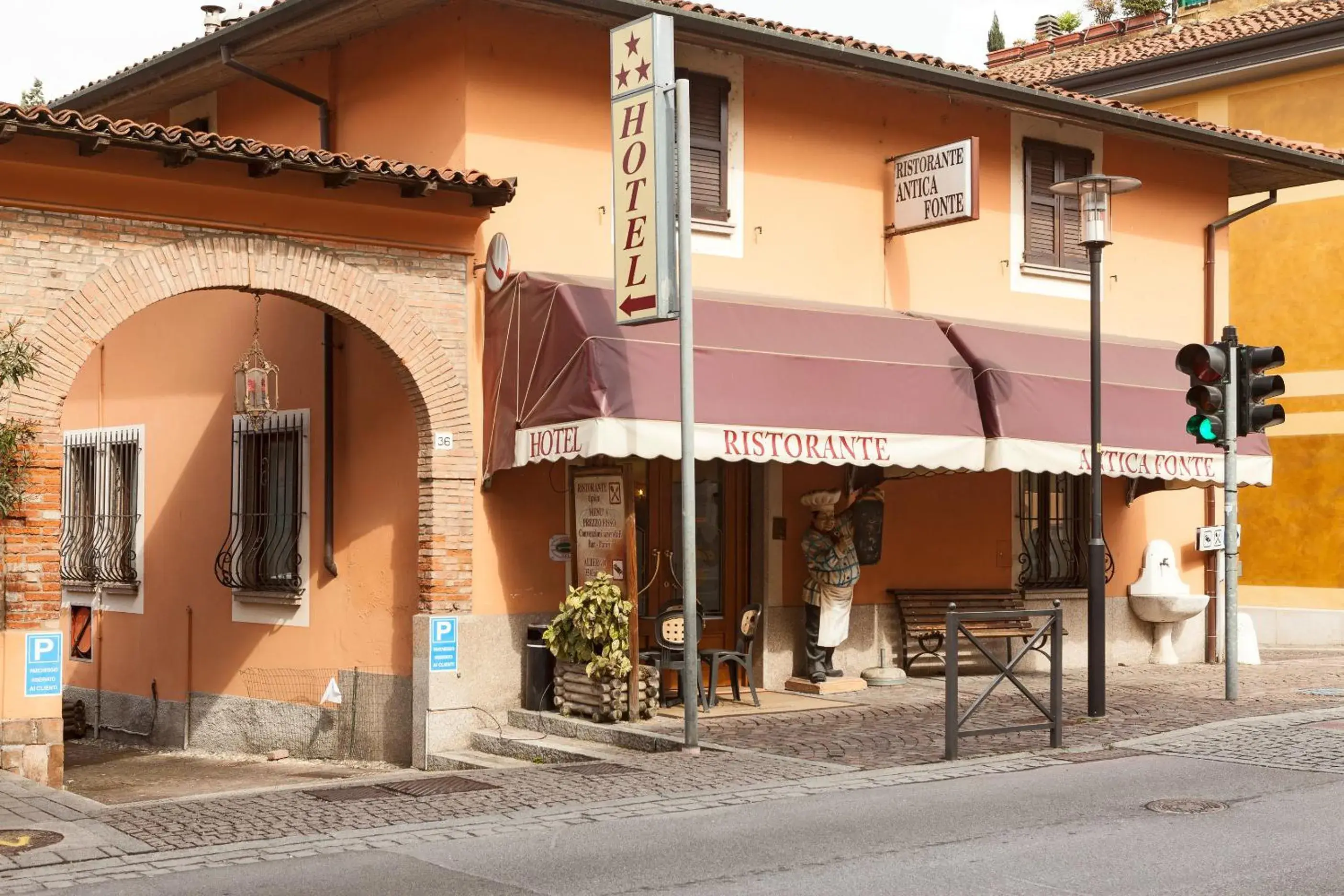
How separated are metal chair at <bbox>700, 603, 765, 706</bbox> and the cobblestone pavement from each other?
401 millimetres

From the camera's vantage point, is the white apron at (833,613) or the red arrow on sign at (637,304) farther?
the white apron at (833,613)

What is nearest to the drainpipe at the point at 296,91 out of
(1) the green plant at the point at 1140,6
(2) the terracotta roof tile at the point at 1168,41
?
(2) the terracotta roof tile at the point at 1168,41

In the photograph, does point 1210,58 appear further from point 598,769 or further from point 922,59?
point 598,769

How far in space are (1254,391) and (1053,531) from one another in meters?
4.51

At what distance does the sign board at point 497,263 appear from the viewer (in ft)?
41.9

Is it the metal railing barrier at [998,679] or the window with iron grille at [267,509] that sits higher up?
the window with iron grille at [267,509]

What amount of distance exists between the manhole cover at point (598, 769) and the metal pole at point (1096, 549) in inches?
160

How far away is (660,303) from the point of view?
11289 millimetres

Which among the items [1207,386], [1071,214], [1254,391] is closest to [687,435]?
[1207,386]

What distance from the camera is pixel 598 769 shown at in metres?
10.5

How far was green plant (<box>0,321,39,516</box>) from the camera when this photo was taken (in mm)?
10469

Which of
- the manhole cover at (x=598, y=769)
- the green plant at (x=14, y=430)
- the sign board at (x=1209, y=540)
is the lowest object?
the manhole cover at (x=598, y=769)

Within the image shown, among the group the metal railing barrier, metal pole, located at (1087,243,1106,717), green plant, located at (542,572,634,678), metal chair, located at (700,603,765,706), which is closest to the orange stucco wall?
green plant, located at (542,572,634,678)

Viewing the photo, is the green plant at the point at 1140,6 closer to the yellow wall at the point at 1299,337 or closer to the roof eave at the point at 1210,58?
the roof eave at the point at 1210,58
